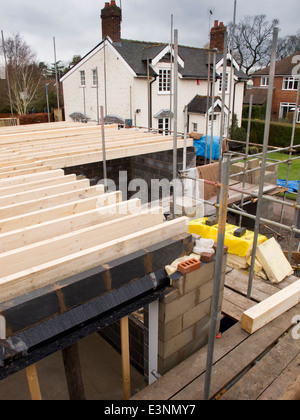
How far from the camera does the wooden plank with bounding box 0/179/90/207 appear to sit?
178 inches

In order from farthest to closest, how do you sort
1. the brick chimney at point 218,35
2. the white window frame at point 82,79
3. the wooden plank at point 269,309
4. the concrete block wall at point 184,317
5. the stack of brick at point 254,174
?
1. the white window frame at point 82,79
2. the brick chimney at point 218,35
3. the stack of brick at point 254,174
4. the wooden plank at point 269,309
5. the concrete block wall at point 184,317

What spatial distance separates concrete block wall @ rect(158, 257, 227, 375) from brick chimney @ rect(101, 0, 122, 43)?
22523mm

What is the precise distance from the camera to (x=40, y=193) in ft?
15.9

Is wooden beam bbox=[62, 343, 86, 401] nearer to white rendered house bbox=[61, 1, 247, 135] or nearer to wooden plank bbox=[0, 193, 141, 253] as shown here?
wooden plank bbox=[0, 193, 141, 253]

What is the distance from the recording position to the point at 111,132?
33.8 feet

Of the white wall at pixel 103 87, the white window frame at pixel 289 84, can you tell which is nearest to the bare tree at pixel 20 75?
the white wall at pixel 103 87

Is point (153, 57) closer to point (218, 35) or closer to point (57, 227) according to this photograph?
point (218, 35)

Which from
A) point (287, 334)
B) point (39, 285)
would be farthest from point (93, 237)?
point (287, 334)

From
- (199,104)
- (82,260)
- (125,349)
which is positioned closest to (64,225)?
(82,260)

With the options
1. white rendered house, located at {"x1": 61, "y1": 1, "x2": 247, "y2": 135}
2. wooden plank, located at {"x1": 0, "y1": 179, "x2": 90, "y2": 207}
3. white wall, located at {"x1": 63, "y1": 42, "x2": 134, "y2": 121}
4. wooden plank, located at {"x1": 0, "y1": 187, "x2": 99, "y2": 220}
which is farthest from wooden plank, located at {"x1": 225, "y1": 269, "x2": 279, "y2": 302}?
white wall, located at {"x1": 63, "y1": 42, "x2": 134, "y2": 121}

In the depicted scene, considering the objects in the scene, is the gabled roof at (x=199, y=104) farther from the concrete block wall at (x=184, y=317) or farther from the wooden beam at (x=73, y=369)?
the wooden beam at (x=73, y=369)

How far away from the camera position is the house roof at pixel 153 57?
22.1 meters

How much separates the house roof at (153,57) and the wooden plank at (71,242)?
1953 cm

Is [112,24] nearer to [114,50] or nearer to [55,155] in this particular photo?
[114,50]
